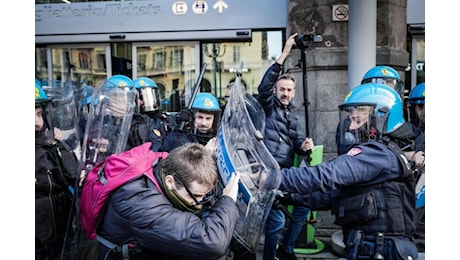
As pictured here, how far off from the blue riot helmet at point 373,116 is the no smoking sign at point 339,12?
11.6ft

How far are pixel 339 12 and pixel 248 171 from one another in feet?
14.8

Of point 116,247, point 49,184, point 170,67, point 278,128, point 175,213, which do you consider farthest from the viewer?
point 170,67

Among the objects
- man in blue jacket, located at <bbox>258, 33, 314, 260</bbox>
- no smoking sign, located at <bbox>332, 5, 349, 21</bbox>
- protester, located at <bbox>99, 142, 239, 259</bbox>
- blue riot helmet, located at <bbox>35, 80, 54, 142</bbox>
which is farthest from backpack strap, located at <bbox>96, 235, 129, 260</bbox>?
no smoking sign, located at <bbox>332, 5, 349, 21</bbox>

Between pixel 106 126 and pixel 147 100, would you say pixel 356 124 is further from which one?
pixel 147 100

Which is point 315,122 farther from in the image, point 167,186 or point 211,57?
point 167,186

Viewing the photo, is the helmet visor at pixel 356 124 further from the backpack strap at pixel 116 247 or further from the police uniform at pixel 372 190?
the backpack strap at pixel 116 247

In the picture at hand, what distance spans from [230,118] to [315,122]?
13.2 ft

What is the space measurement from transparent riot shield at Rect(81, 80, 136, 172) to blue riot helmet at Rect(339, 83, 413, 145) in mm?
1642

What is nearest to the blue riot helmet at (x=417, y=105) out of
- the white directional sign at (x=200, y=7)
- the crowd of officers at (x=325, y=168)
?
the crowd of officers at (x=325, y=168)

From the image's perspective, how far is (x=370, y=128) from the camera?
2383mm

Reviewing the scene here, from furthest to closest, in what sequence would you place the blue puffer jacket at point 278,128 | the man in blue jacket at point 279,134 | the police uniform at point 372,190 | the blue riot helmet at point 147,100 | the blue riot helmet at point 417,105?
1. the blue riot helmet at point 147,100
2. the blue puffer jacket at point 278,128
3. the man in blue jacket at point 279,134
4. the blue riot helmet at point 417,105
5. the police uniform at point 372,190

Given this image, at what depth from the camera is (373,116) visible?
7.83 ft

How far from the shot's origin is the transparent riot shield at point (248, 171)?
1911 millimetres

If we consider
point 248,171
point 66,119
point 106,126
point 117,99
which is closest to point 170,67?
point 66,119
